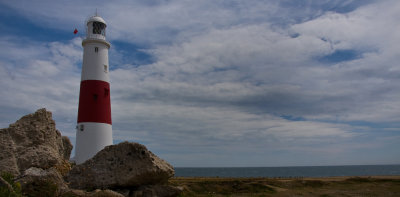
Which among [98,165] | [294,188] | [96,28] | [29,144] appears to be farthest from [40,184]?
[294,188]

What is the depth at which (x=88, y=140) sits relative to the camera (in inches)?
819

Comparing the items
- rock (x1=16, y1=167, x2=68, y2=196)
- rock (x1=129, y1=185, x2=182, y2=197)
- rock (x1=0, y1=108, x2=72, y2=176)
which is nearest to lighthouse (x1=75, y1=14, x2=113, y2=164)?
rock (x1=0, y1=108, x2=72, y2=176)

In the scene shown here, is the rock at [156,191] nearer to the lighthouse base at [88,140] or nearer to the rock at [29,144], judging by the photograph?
the rock at [29,144]

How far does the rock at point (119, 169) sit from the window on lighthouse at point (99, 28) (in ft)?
42.9

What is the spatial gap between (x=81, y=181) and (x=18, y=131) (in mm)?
3729

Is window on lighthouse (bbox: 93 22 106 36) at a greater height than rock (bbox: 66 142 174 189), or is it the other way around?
window on lighthouse (bbox: 93 22 106 36)

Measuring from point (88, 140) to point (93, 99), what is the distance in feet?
9.45

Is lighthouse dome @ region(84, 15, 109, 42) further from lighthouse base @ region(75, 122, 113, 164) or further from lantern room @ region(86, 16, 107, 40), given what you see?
lighthouse base @ region(75, 122, 113, 164)

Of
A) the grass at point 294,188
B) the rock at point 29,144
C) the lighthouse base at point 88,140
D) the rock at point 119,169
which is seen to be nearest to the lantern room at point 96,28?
the lighthouse base at point 88,140

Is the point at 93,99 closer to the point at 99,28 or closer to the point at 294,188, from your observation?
the point at 99,28

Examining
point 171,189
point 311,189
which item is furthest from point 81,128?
point 311,189

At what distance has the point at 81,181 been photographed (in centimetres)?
1266

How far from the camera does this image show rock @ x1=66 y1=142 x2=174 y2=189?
494 inches

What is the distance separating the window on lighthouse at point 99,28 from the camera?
76.4ft
